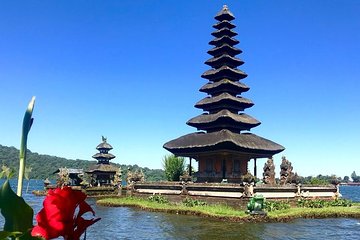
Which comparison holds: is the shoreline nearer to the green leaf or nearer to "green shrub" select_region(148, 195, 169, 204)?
"green shrub" select_region(148, 195, 169, 204)

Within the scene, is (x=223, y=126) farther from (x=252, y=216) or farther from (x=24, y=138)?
(x=24, y=138)

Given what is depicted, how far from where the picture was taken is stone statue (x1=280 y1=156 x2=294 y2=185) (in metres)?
33.6

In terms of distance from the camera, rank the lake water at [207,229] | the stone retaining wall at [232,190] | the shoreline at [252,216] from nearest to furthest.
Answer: the lake water at [207,229]
the shoreline at [252,216]
the stone retaining wall at [232,190]

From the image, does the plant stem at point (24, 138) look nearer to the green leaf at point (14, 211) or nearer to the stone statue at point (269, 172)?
the green leaf at point (14, 211)

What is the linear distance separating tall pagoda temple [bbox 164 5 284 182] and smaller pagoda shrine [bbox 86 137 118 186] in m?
21.7

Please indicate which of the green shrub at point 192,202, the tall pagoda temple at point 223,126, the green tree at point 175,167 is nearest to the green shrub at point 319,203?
the tall pagoda temple at point 223,126

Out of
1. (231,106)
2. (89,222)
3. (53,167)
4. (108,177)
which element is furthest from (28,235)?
(53,167)

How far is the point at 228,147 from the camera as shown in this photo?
104 feet

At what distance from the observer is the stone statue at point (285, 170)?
110 feet

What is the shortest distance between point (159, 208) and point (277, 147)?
1352 cm

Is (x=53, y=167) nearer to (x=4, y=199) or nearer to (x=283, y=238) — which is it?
(x=283, y=238)

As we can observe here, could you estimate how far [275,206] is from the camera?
26.7m

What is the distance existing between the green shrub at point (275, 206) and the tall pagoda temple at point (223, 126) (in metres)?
5.53

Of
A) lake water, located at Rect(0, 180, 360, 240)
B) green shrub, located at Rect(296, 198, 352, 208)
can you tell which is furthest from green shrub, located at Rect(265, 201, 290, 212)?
lake water, located at Rect(0, 180, 360, 240)
